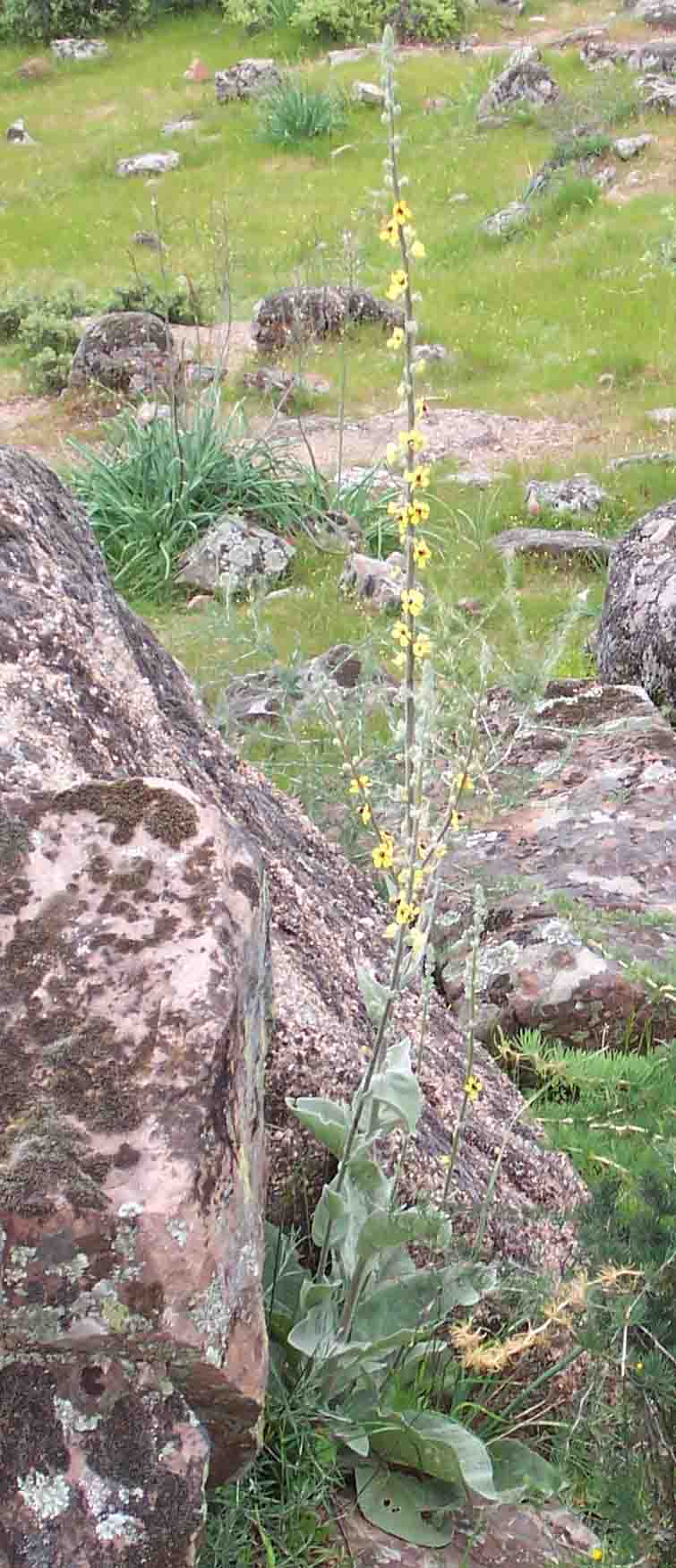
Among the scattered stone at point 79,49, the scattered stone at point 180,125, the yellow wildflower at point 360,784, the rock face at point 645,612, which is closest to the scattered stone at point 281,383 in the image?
the rock face at point 645,612

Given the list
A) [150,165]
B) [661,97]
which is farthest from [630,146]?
[150,165]

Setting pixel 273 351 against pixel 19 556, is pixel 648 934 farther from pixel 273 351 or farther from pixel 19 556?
pixel 273 351

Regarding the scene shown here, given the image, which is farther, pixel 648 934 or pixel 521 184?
pixel 521 184

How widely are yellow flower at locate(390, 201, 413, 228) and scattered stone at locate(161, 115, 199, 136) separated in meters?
20.4

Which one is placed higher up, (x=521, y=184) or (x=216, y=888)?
(x=216, y=888)

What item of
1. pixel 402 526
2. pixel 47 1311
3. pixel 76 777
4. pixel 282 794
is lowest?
pixel 282 794

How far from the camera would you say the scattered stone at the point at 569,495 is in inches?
403

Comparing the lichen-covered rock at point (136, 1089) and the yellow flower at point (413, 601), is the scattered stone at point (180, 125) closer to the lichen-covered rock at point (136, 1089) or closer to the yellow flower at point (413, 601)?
the yellow flower at point (413, 601)

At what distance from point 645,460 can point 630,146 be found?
765 cm

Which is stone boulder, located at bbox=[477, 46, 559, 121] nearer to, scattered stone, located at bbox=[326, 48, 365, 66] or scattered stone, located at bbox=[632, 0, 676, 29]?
scattered stone, located at bbox=[632, 0, 676, 29]

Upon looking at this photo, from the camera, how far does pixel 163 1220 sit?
1.79 m

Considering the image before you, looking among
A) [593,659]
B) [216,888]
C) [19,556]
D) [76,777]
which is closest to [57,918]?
[216,888]

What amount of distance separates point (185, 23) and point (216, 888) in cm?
2661

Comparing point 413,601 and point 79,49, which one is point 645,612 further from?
point 79,49
